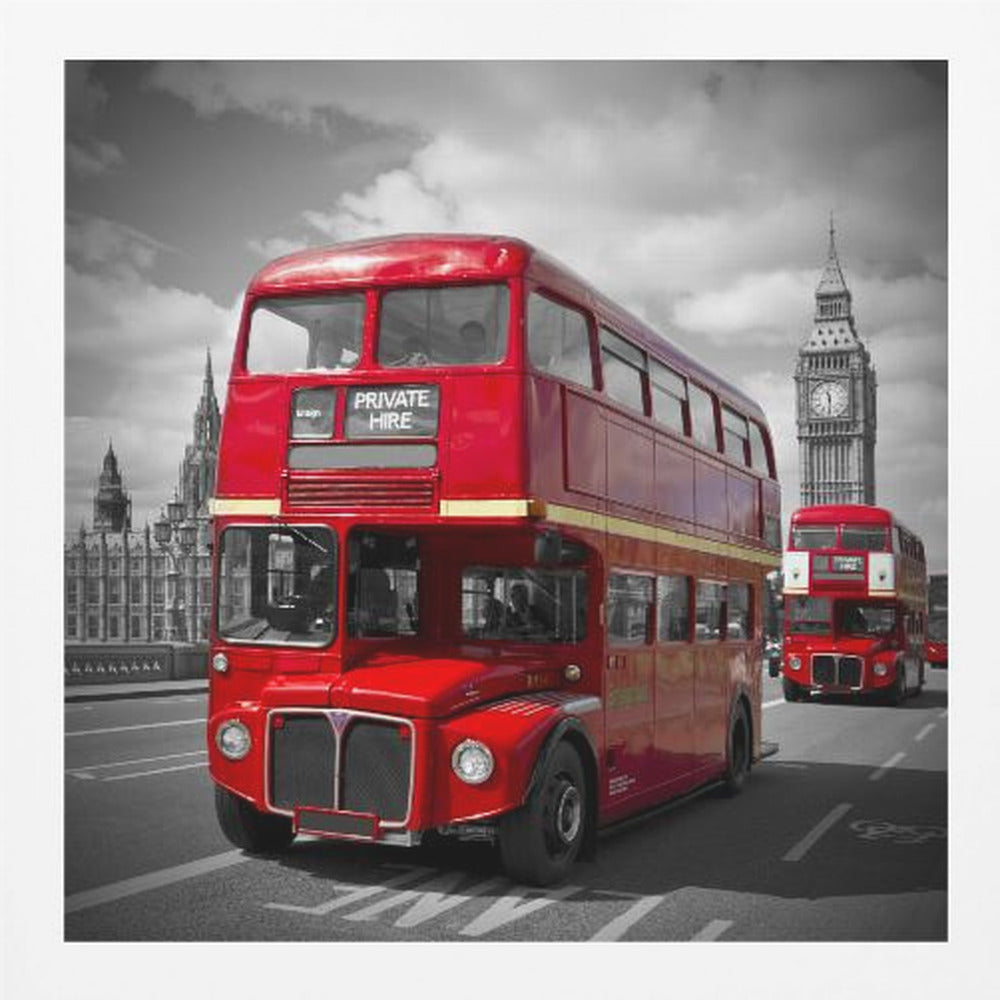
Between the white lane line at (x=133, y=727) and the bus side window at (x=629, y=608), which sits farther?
the white lane line at (x=133, y=727)

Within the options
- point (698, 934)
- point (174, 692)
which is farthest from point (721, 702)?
point (174, 692)

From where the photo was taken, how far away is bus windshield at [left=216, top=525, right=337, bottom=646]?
8.34 m

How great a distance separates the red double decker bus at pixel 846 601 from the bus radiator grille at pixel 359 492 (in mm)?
17941

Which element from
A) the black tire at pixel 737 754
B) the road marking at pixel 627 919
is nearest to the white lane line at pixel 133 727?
the black tire at pixel 737 754

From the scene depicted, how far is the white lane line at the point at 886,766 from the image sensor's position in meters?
14.0

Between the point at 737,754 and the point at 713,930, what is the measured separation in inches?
228

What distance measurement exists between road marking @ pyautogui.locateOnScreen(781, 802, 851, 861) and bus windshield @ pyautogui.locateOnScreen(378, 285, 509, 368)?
4.19m

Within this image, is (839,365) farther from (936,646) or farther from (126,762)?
(936,646)

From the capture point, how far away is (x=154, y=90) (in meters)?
9.12

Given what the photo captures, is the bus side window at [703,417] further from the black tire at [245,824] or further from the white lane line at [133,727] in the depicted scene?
the white lane line at [133,727]

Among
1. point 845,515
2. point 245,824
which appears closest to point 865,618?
point 845,515

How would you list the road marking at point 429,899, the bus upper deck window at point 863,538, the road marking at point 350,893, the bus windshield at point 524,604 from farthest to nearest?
the bus upper deck window at point 863,538 < the bus windshield at point 524,604 < the road marking at point 350,893 < the road marking at point 429,899

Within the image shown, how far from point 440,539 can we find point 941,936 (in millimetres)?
4021
